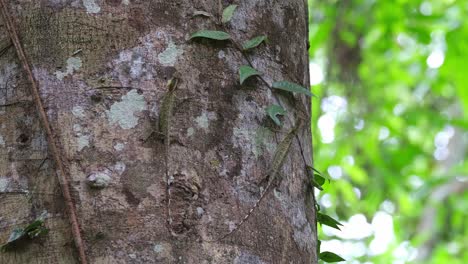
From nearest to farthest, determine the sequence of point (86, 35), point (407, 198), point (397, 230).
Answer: point (86, 35)
point (407, 198)
point (397, 230)

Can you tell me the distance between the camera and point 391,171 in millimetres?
5633

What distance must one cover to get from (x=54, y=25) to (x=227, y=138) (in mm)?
316

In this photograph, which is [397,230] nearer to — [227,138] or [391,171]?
[391,171]

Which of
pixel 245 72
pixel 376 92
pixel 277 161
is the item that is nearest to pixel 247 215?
pixel 277 161

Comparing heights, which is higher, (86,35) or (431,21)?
(431,21)

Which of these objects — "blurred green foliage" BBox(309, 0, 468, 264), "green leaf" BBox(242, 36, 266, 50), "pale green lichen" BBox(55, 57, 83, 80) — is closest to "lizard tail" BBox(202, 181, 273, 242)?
"green leaf" BBox(242, 36, 266, 50)

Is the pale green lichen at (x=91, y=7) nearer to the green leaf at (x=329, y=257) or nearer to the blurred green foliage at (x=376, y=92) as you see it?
the green leaf at (x=329, y=257)

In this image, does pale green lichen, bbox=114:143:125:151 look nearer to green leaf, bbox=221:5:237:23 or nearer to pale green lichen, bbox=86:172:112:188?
pale green lichen, bbox=86:172:112:188

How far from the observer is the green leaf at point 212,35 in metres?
1.21

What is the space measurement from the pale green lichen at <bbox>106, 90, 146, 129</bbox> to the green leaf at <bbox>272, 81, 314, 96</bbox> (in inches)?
9.8

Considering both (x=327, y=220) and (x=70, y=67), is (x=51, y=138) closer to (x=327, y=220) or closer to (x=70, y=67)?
(x=70, y=67)

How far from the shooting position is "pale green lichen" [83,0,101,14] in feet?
3.91

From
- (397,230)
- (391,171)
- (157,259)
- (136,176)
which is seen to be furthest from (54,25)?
(397,230)

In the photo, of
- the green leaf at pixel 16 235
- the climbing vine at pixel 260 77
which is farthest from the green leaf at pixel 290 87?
the green leaf at pixel 16 235
